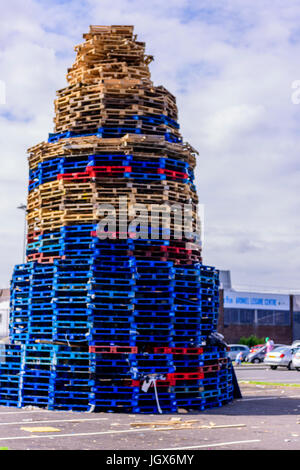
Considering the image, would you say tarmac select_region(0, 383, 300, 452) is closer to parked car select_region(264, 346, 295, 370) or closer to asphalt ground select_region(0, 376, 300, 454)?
asphalt ground select_region(0, 376, 300, 454)

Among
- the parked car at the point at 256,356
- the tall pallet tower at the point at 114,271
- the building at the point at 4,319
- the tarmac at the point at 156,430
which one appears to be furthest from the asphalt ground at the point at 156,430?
the building at the point at 4,319

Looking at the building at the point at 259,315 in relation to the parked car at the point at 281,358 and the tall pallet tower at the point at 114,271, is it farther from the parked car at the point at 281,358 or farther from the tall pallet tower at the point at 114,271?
the tall pallet tower at the point at 114,271

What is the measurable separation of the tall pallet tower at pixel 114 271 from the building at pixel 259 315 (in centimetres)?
3729

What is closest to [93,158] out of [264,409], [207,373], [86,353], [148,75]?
[148,75]

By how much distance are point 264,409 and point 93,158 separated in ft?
25.7

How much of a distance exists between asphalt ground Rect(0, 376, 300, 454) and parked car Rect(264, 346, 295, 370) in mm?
17265

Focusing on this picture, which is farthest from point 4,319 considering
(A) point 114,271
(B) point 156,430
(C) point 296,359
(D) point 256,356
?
(B) point 156,430

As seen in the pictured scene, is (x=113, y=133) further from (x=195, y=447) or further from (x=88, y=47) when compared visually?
(x=195, y=447)

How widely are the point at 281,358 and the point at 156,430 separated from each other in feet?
73.3

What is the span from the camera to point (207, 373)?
15.0m

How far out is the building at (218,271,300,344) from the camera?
5347cm

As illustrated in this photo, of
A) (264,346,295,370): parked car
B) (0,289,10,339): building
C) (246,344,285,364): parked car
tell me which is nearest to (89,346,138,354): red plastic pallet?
(264,346,295,370): parked car

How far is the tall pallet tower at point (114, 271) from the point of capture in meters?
14.2

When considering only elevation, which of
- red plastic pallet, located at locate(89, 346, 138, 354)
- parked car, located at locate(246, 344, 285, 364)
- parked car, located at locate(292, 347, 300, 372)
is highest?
red plastic pallet, located at locate(89, 346, 138, 354)
